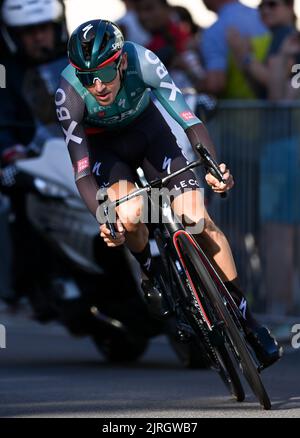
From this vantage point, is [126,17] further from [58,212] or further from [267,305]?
[58,212]

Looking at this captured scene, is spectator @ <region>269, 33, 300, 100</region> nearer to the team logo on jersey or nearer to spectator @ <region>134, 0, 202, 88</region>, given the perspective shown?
spectator @ <region>134, 0, 202, 88</region>

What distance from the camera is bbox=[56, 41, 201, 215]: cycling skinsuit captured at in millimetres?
7512

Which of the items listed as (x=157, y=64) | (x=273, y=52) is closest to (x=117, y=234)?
(x=157, y=64)

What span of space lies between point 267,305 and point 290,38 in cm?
215

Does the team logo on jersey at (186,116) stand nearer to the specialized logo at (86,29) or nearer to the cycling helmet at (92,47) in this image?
the cycling helmet at (92,47)

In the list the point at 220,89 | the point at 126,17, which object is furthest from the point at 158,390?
the point at 126,17

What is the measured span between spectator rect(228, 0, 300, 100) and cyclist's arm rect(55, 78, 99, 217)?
422cm

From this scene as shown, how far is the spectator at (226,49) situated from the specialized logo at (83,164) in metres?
4.75

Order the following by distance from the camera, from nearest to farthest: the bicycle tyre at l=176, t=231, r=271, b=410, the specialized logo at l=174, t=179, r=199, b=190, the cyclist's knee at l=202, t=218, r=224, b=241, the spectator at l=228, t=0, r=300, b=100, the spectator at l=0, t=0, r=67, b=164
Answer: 1. the bicycle tyre at l=176, t=231, r=271, b=410
2. the cyclist's knee at l=202, t=218, r=224, b=241
3. the specialized logo at l=174, t=179, r=199, b=190
4. the spectator at l=0, t=0, r=67, b=164
5. the spectator at l=228, t=0, r=300, b=100

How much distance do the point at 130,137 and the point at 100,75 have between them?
0.64 meters

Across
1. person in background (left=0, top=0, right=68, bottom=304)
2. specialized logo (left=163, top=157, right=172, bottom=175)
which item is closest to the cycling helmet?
specialized logo (left=163, top=157, right=172, bottom=175)

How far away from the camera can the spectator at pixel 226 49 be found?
39.6ft

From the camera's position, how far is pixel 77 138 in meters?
7.49


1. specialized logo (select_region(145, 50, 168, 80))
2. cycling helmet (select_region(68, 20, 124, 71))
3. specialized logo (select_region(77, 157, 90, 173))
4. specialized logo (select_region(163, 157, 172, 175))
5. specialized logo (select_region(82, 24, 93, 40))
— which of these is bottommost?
specialized logo (select_region(163, 157, 172, 175))
